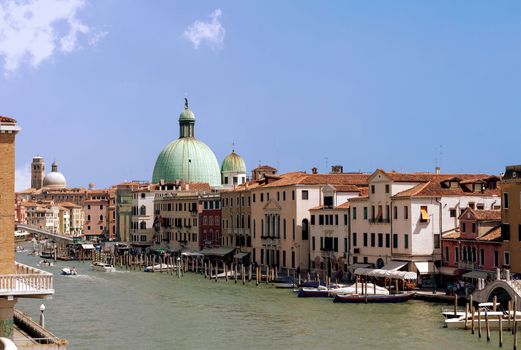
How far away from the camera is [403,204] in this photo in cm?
4956

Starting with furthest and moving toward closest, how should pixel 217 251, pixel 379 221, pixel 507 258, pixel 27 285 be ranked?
pixel 217 251 < pixel 379 221 < pixel 507 258 < pixel 27 285

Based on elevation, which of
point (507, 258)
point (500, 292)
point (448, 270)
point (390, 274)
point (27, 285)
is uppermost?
point (507, 258)

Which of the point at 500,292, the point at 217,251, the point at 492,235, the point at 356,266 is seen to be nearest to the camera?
the point at 500,292

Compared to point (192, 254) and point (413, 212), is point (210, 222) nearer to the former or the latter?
point (192, 254)

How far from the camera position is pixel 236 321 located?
38.7 meters

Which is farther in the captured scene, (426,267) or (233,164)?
(233,164)

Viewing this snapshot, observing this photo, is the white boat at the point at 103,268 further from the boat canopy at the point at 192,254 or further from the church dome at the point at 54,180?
the church dome at the point at 54,180

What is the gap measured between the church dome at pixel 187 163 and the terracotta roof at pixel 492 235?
191ft

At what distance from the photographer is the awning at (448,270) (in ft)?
153

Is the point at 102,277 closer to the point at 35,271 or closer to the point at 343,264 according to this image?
the point at 343,264

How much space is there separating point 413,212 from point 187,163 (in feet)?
178

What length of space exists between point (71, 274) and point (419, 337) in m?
41.0

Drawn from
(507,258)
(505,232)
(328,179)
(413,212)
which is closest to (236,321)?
(507,258)

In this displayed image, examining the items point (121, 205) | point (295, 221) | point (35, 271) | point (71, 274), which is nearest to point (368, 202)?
point (295, 221)
